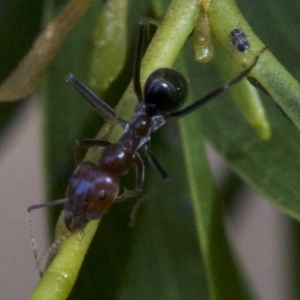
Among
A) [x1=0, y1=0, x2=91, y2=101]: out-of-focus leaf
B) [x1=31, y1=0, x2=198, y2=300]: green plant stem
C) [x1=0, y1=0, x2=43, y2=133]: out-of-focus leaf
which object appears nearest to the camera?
[x1=31, y1=0, x2=198, y2=300]: green plant stem

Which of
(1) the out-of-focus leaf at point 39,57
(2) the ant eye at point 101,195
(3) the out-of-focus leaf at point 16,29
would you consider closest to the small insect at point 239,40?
(1) the out-of-focus leaf at point 39,57

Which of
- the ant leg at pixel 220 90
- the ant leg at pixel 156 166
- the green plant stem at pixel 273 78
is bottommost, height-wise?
the ant leg at pixel 156 166

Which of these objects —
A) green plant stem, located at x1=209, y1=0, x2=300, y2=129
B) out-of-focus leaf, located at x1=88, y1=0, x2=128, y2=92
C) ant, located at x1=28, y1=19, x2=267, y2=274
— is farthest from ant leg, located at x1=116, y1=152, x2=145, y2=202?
green plant stem, located at x1=209, y1=0, x2=300, y2=129

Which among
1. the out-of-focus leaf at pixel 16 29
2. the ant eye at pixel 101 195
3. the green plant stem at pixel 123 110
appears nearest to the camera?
the green plant stem at pixel 123 110

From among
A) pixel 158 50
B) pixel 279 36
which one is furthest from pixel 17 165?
pixel 158 50

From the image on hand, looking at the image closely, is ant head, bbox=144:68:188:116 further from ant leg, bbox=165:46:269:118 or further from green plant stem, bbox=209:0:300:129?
green plant stem, bbox=209:0:300:129

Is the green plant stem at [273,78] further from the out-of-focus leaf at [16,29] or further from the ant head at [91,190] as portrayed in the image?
the out-of-focus leaf at [16,29]
